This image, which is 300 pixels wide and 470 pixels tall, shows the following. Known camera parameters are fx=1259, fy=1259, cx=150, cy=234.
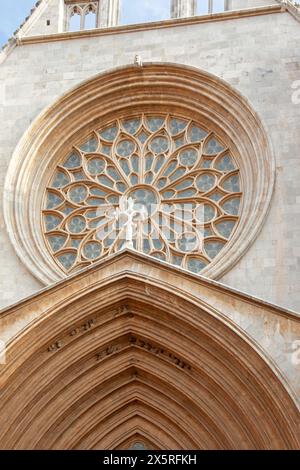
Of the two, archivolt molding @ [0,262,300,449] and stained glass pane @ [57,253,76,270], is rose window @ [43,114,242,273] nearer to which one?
stained glass pane @ [57,253,76,270]

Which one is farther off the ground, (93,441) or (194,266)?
(194,266)

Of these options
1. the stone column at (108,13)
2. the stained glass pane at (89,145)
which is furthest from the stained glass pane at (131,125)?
the stone column at (108,13)

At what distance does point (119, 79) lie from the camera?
68.1 feet

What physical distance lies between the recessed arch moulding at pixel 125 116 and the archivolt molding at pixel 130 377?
1.46m

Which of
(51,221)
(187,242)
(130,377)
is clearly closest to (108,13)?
(51,221)

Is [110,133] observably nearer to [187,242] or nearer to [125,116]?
[125,116]

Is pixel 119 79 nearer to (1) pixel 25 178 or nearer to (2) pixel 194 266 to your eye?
(1) pixel 25 178

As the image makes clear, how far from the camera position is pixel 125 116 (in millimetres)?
20859

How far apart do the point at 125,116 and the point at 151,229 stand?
2.18 meters

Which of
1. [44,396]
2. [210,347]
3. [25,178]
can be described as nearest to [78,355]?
[44,396]

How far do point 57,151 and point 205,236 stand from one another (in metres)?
2.99

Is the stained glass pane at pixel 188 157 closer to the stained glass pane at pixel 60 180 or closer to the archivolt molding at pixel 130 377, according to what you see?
the stained glass pane at pixel 60 180

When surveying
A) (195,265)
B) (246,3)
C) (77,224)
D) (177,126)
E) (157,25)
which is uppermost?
(246,3)

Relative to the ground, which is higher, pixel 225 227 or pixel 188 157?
pixel 188 157
